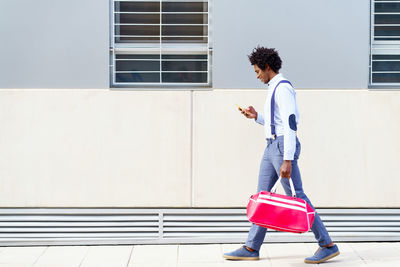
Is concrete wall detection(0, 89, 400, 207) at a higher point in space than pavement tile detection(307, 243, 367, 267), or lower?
higher

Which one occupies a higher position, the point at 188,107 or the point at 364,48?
the point at 364,48

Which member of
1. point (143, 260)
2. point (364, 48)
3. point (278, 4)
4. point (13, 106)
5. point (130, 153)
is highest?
point (278, 4)

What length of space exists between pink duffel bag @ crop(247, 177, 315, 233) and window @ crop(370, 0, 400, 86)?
6.19 feet

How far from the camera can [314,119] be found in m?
5.86

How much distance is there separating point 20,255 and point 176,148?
1720mm

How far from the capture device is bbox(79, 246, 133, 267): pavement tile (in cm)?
529

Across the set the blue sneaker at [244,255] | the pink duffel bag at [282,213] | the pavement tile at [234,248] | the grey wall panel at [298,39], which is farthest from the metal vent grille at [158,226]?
the grey wall panel at [298,39]

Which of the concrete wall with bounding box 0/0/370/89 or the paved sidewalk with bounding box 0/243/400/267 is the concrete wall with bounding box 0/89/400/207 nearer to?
the concrete wall with bounding box 0/0/370/89

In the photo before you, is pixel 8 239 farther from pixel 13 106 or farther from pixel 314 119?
pixel 314 119

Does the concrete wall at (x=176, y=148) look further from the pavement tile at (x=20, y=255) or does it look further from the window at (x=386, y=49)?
the pavement tile at (x=20, y=255)

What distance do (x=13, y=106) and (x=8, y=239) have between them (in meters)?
1.27

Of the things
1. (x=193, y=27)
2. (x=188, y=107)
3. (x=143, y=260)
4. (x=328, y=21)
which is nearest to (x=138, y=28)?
(x=193, y=27)

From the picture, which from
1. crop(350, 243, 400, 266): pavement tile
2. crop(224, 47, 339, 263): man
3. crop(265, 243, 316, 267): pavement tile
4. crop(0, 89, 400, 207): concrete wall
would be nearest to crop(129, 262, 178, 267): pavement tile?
crop(224, 47, 339, 263): man

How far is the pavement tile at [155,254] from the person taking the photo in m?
5.37
